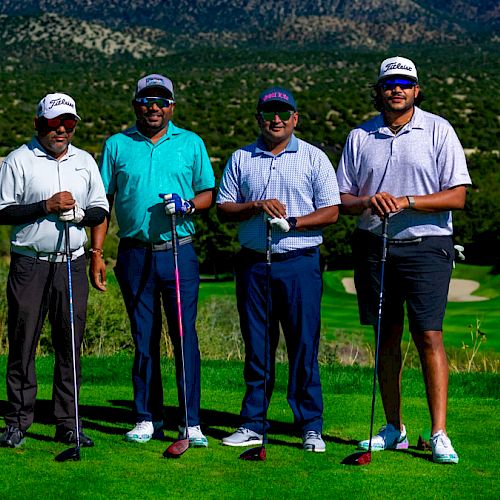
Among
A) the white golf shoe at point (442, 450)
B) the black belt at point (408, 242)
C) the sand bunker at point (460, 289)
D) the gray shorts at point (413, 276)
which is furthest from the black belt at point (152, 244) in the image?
the sand bunker at point (460, 289)

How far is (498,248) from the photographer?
162ft

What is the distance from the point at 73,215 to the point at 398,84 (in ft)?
7.21

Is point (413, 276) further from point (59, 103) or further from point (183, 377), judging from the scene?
point (59, 103)

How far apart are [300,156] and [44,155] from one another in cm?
165

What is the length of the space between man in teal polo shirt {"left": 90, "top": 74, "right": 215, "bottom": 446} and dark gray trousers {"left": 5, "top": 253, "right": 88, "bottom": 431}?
0.31 m

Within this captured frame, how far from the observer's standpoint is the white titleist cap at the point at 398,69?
715 cm

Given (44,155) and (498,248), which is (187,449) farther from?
(498,248)

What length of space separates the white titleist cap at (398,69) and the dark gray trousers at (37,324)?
7.59ft

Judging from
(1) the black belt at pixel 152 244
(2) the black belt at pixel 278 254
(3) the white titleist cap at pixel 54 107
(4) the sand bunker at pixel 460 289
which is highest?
(3) the white titleist cap at pixel 54 107

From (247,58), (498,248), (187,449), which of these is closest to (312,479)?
(187,449)

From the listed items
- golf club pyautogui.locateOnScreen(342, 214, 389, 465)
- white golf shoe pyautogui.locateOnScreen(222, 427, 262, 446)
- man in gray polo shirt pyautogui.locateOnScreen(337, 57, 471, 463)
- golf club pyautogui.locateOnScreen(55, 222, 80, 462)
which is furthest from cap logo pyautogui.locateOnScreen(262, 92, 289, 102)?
white golf shoe pyautogui.locateOnScreen(222, 427, 262, 446)

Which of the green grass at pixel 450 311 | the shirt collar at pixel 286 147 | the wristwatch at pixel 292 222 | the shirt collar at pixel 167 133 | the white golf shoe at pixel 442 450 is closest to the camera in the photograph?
the white golf shoe at pixel 442 450

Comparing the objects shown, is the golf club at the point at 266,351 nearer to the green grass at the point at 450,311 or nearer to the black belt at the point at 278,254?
the black belt at the point at 278,254


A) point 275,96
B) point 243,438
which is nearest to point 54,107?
point 275,96
